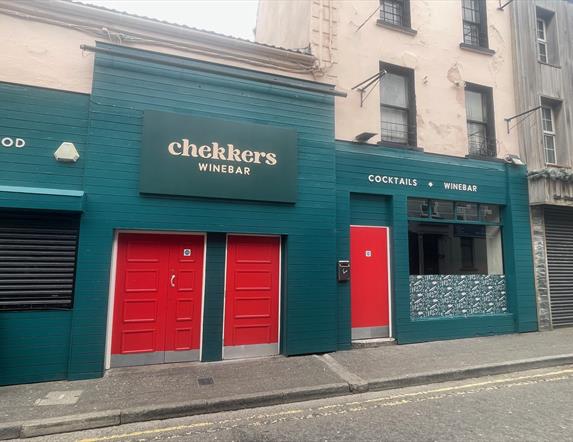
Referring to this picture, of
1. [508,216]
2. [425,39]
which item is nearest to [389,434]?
[508,216]

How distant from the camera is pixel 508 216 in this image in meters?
9.83

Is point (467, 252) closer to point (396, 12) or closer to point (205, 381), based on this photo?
point (396, 12)

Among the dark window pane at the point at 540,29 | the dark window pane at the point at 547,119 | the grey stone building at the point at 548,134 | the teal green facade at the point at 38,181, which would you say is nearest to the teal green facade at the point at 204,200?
the teal green facade at the point at 38,181

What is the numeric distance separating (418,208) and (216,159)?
505 centimetres

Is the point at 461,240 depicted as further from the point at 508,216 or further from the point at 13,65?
the point at 13,65

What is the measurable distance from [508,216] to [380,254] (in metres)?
4.03

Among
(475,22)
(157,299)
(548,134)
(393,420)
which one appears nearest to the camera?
(393,420)

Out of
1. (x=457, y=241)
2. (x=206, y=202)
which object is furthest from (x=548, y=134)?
(x=206, y=202)

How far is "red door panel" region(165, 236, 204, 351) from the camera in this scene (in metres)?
6.91

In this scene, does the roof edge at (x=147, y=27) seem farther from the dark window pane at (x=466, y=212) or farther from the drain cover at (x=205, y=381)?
the drain cover at (x=205, y=381)

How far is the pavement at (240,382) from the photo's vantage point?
15.4ft

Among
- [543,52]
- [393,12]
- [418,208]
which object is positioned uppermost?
[393,12]

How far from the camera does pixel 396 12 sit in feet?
32.5

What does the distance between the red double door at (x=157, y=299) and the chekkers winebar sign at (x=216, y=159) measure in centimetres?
110
